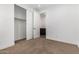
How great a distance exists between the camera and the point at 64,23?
4.38 meters

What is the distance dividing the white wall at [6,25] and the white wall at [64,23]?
2767mm

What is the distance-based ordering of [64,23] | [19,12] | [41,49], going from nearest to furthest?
[41,49] < [64,23] < [19,12]

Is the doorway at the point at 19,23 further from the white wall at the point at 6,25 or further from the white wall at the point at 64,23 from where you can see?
the white wall at the point at 64,23

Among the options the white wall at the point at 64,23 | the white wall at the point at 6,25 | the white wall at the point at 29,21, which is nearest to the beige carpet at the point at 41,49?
the white wall at the point at 6,25

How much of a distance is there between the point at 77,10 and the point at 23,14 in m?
3.48

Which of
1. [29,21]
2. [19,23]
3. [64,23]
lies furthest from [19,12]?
[64,23]

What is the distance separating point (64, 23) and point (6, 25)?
120 inches

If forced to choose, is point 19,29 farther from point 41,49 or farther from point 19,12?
point 41,49

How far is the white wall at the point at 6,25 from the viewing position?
301 centimetres

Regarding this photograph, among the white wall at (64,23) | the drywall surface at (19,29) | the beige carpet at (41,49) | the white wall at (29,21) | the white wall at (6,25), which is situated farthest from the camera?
the white wall at (29,21)

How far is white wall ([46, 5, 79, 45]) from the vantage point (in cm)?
379

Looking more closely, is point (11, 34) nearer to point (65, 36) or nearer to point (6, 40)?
point (6, 40)

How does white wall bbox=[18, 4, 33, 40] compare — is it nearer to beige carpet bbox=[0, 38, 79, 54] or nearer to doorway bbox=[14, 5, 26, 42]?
doorway bbox=[14, 5, 26, 42]

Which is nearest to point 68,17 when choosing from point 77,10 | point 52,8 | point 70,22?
point 70,22
